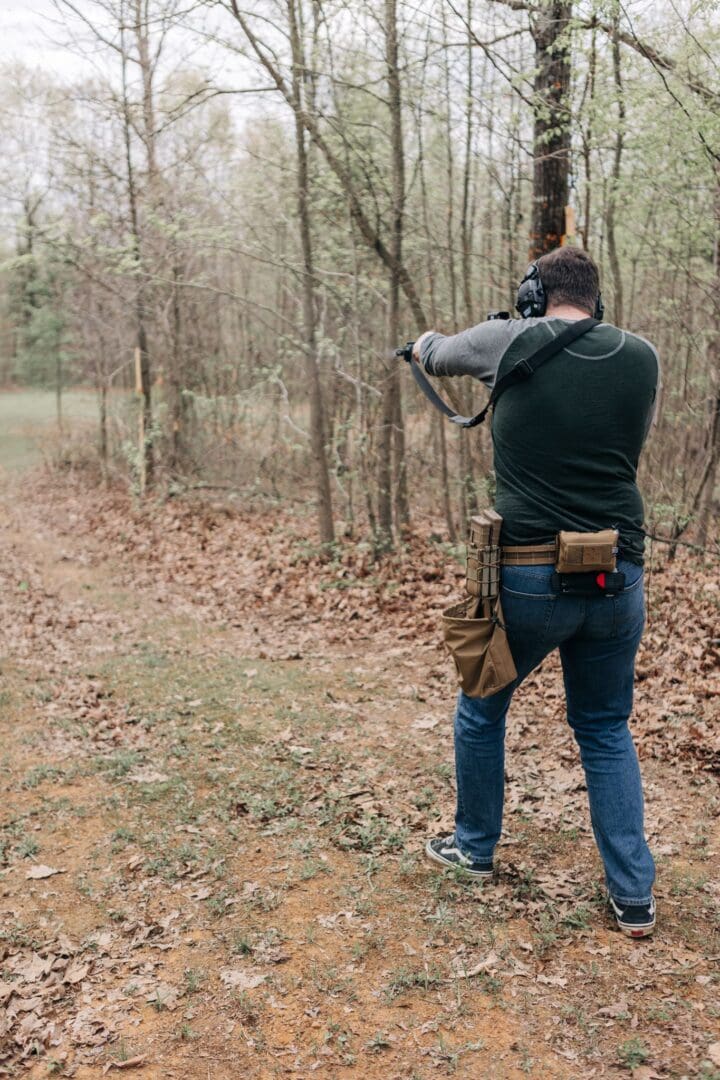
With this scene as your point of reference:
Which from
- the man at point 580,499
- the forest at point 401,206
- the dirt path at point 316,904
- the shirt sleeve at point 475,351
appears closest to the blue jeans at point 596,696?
the man at point 580,499

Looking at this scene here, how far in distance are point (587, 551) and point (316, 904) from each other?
1.98 m

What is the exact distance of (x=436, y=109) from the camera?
991cm

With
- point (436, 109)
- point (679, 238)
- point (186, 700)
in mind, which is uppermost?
point (436, 109)

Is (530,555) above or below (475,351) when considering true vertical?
below

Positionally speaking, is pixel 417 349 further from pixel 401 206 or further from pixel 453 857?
pixel 401 206

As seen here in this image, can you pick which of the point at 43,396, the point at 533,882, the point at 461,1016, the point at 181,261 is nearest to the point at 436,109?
the point at 181,261

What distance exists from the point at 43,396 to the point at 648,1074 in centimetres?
3803

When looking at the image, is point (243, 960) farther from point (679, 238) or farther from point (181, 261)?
point (181, 261)

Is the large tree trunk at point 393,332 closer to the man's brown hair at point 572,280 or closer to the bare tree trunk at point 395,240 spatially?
the bare tree trunk at point 395,240

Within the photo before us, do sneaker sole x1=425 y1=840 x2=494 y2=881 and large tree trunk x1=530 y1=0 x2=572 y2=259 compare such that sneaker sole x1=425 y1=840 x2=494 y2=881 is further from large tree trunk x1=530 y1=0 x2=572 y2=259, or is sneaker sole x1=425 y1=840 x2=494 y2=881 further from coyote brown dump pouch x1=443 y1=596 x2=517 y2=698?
large tree trunk x1=530 y1=0 x2=572 y2=259

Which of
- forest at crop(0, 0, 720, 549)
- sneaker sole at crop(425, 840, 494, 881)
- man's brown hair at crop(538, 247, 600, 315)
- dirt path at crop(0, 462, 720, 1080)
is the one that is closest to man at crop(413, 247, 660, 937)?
man's brown hair at crop(538, 247, 600, 315)

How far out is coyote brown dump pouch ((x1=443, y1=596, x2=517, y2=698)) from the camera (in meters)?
3.32

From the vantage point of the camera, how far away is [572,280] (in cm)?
319

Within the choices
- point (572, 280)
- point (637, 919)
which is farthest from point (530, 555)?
point (637, 919)
